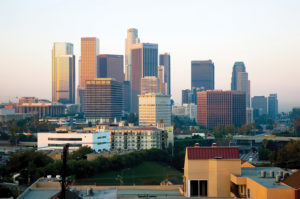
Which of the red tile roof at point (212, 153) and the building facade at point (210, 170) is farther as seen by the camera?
the red tile roof at point (212, 153)

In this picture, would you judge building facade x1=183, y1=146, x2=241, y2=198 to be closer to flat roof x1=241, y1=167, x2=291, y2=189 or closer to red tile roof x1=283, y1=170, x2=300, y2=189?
flat roof x1=241, y1=167, x2=291, y2=189

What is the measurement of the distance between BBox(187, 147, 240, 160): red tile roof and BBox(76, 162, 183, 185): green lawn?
133ft

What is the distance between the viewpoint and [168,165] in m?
114

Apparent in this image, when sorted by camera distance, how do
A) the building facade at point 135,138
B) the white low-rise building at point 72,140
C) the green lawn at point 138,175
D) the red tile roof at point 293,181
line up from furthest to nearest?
the building facade at point 135,138, the white low-rise building at point 72,140, the green lawn at point 138,175, the red tile roof at point 293,181

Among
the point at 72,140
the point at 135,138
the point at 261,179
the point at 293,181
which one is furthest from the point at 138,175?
the point at 293,181

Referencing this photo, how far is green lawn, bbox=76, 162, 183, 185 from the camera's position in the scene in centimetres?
8119

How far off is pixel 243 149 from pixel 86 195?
154 meters

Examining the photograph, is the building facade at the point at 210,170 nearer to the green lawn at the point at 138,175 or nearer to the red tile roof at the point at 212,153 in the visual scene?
the red tile roof at the point at 212,153

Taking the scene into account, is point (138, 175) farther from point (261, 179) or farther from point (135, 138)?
point (261, 179)

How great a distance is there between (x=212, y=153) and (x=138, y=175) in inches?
2441

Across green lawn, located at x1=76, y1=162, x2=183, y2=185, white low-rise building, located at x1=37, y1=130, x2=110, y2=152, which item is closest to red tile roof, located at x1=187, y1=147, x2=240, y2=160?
green lawn, located at x1=76, y1=162, x2=183, y2=185

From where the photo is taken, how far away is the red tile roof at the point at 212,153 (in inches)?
1341

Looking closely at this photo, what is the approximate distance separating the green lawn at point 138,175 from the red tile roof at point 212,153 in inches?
1593

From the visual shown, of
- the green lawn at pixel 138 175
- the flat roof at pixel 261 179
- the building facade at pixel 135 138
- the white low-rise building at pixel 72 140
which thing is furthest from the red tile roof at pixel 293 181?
the building facade at pixel 135 138
